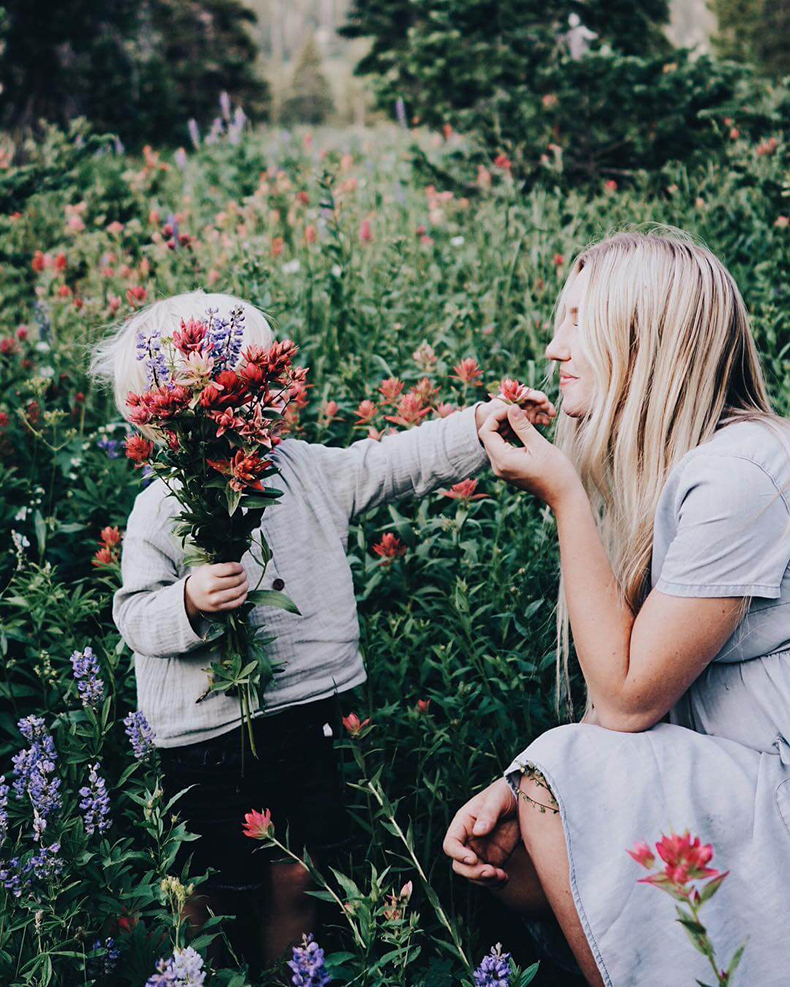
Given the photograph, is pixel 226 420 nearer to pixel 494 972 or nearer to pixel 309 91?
pixel 494 972

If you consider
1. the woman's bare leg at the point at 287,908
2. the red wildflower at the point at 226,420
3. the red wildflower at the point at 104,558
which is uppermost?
the red wildflower at the point at 226,420

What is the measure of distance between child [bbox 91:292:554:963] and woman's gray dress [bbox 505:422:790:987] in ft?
1.91

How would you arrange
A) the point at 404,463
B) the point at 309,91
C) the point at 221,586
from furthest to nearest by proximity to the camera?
the point at 309,91 → the point at 404,463 → the point at 221,586

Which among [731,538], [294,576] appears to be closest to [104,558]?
[294,576]

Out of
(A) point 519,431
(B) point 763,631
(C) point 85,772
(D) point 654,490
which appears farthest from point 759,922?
(C) point 85,772

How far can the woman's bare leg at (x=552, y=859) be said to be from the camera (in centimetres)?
180

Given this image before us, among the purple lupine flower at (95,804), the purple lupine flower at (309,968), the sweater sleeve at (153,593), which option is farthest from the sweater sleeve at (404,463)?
the purple lupine flower at (309,968)

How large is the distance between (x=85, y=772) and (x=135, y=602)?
61cm

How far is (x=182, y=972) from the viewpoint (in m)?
1.40

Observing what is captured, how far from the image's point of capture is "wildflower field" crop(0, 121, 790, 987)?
192cm

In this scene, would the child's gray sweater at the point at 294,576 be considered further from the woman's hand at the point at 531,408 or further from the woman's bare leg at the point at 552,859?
the woman's bare leg at the point at 552,859

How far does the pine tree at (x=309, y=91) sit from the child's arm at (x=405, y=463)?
2212 inches

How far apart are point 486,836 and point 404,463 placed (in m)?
0.93

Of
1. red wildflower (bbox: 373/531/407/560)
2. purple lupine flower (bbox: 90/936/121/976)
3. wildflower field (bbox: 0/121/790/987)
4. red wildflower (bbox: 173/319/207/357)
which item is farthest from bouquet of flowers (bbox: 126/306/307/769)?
red wildflower (bbox: 373/531/407/560)
